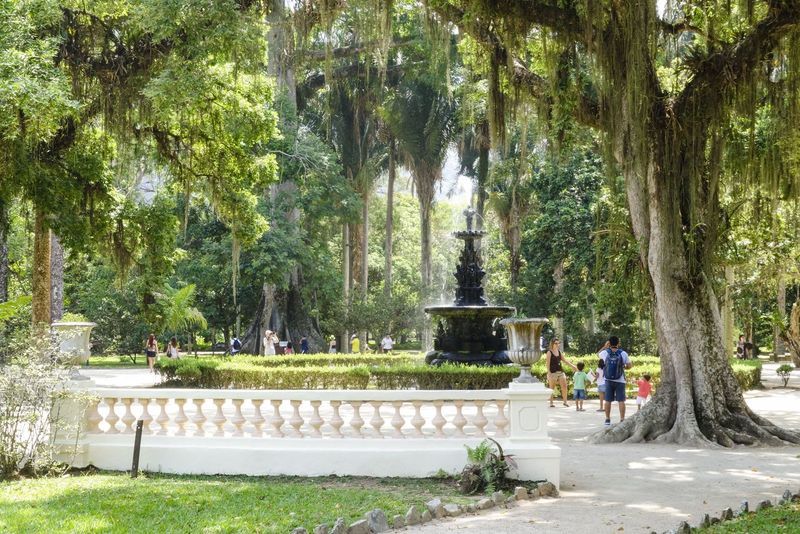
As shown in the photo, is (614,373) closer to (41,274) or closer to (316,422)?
(316,422)

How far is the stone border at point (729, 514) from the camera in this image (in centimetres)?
675

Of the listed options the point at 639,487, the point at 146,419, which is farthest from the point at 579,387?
the point at 146,419

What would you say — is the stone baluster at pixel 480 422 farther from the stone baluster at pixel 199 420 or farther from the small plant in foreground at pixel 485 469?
the stone baluster at pixel 199 420

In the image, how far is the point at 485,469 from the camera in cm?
897

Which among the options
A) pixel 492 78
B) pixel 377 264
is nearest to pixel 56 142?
pixel 492 78

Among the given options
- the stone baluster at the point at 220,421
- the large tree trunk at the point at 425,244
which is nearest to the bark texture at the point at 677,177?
the stone baluster at the point at 220,421

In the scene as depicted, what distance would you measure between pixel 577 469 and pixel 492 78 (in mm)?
6593

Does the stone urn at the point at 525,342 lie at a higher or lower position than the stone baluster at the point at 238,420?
higher

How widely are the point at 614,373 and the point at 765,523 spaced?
8048mm

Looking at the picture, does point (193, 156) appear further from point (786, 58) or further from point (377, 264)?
point (377, 264)

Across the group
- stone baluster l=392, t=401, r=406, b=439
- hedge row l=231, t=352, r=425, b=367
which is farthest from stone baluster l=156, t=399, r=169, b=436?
hedge row l=231, t=352, r=425, b=367

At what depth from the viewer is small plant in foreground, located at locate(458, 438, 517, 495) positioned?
884 centimetres

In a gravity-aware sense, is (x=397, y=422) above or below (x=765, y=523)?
above

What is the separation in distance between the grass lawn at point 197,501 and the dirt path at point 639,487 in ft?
2.63
